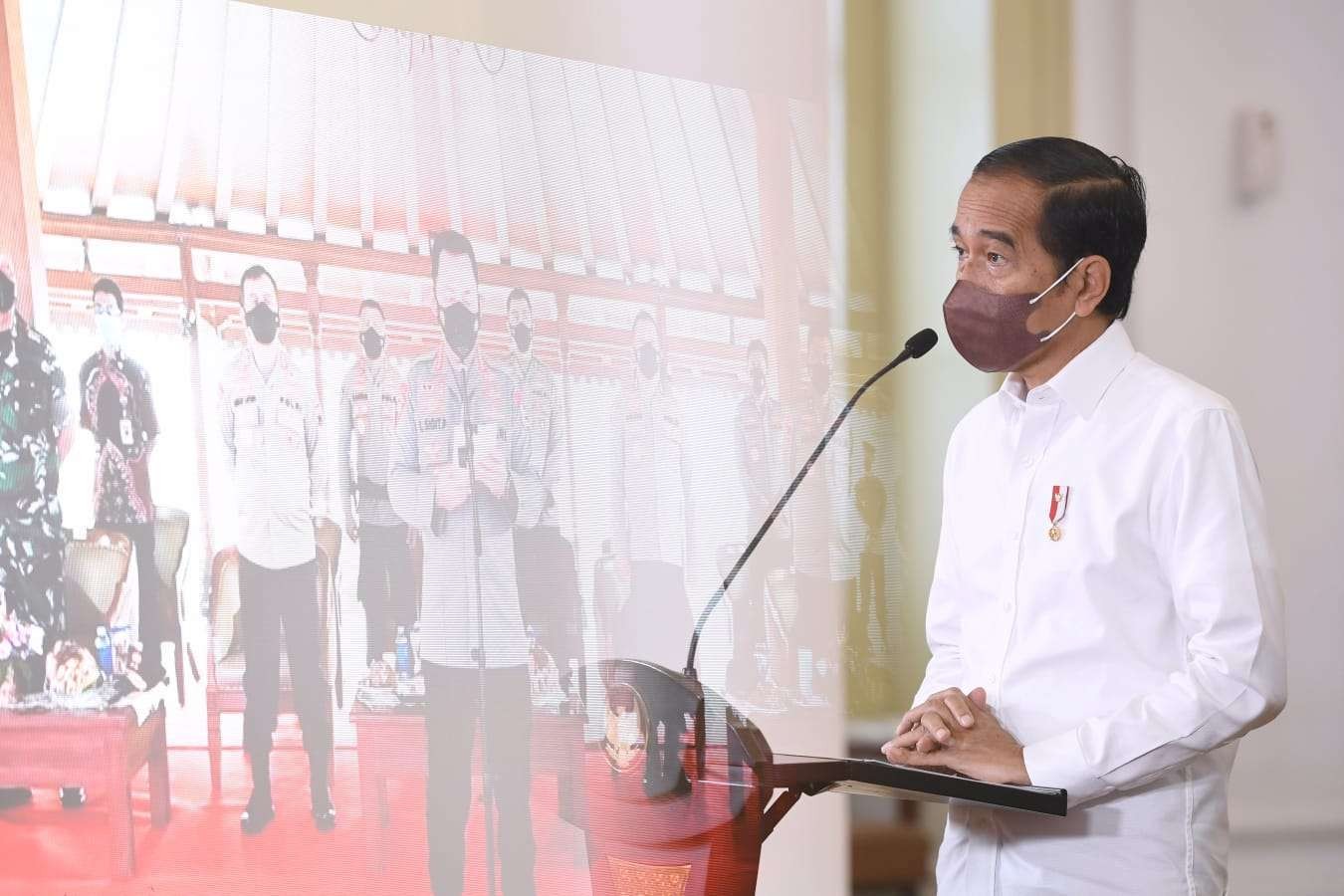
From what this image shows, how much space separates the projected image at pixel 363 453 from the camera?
1.73m

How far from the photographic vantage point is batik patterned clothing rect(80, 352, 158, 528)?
5.79 ft

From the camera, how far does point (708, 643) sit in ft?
8.27

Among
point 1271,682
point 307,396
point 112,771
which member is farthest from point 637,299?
point 1271,682

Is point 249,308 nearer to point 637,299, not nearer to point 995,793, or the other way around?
point 637,299

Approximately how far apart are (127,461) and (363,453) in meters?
0.34

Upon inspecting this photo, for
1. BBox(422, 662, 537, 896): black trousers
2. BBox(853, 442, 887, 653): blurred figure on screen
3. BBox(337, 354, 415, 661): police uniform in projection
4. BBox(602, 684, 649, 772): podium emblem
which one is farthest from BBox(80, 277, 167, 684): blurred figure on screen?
BBox(853, 442, 887, 653): blurred figure on screen

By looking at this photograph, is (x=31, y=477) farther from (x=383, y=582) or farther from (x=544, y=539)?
(x=544, y=539)

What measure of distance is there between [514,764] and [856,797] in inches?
54.6

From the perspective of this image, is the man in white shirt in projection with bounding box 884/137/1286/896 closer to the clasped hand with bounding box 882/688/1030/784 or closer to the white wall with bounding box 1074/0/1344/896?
the clasped hand with bounding box 882/688/1030/784

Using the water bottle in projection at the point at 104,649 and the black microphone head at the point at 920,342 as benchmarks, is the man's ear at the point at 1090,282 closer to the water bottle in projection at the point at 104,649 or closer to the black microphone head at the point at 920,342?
the black microphone head at the point at 920,342

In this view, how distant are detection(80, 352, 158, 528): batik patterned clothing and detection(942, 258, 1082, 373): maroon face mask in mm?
1101

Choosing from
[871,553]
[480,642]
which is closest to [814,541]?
[871,553]

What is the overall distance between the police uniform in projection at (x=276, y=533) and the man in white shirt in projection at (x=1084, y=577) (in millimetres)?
914

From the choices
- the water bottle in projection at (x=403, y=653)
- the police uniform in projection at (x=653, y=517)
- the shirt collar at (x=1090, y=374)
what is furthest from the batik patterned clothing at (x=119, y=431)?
the shirt collar at (x=1090, y=374)
